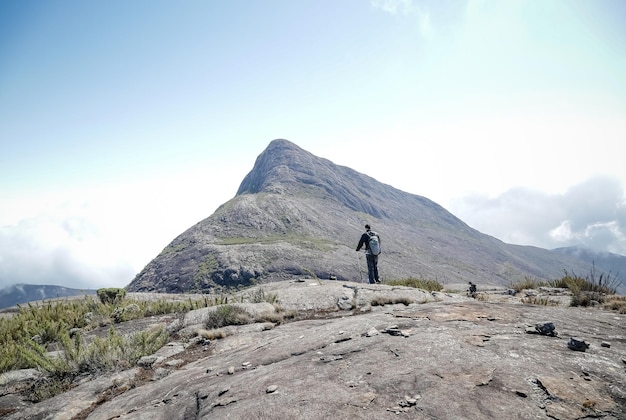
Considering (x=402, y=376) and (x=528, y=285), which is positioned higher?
(x=528, y=285)

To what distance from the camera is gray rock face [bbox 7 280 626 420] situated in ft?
11.9

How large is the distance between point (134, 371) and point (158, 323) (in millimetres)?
4656

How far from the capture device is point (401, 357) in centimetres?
485

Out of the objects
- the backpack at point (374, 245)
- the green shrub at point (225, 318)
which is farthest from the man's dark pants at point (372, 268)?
the green shrub at point (225, 318)

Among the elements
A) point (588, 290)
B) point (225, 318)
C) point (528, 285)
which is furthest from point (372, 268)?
point (225, 318)

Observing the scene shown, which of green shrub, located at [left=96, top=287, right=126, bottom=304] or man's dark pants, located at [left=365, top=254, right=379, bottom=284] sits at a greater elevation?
man's dark pants, located at [left=365, top=254, right=379, bottom=284]

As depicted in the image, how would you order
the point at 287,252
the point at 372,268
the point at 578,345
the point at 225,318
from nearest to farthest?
1. the point at 578,345
2. the point at 225,318
3. the point at 372,268
4. the point at 287,252

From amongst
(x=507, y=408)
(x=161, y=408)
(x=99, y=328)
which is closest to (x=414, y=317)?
(x=507, y=408)

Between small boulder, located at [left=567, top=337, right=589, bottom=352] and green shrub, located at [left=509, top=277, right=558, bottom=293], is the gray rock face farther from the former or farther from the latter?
green shrub, located at [left=509, top=277, right=558, bottom=293]

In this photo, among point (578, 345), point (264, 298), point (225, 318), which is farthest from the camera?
point (264, 298)

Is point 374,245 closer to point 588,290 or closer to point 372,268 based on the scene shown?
point 372,268

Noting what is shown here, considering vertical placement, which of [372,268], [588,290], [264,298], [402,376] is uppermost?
[372,268]

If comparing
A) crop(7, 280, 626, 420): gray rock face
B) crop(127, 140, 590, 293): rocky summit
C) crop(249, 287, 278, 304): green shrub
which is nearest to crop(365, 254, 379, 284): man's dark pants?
crop(249, 287, 278, 304): green shrub

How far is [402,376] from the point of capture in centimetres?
426
